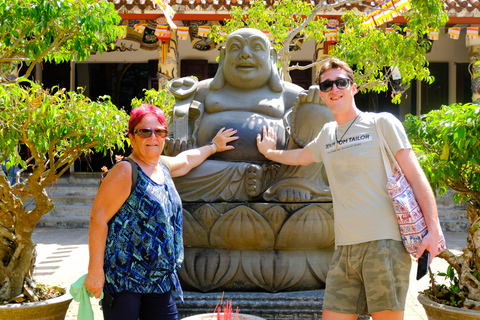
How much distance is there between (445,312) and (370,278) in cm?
116

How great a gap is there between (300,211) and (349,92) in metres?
1.03

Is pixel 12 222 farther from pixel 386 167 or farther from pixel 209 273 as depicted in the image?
pixel 386 167

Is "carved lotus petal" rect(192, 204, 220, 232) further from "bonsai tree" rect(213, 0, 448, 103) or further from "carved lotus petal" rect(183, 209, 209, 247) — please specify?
"bonsai tree" rect(213, 0, 448, 103)

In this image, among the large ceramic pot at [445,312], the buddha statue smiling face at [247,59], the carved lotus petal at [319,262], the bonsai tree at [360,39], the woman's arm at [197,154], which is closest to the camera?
the woman's arm at [197,154]

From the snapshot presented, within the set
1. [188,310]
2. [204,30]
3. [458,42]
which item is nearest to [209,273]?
[188,310]

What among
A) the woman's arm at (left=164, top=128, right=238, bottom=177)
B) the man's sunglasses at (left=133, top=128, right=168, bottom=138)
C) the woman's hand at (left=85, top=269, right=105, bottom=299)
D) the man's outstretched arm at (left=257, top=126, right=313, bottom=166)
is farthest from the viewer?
the woman's arm at (left=164, top=128, right=238, bottom=177)

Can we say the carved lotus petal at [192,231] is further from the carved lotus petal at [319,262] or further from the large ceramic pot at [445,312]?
the large ceramic pot at [445,312]

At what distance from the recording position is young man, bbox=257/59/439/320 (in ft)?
6.65

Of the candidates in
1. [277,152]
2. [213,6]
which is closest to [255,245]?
[277,152]

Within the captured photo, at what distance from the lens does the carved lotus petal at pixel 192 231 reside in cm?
306

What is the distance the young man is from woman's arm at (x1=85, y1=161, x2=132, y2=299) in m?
0.87

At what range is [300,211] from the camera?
3.04m

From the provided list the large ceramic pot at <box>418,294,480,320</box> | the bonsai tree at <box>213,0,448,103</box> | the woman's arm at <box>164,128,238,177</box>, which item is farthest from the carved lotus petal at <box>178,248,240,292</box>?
the bonsai tree at <box>213,0,448,103</box>

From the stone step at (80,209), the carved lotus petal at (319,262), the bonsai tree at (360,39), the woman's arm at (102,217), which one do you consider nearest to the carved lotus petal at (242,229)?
the carved lotus petal at (319,262)
